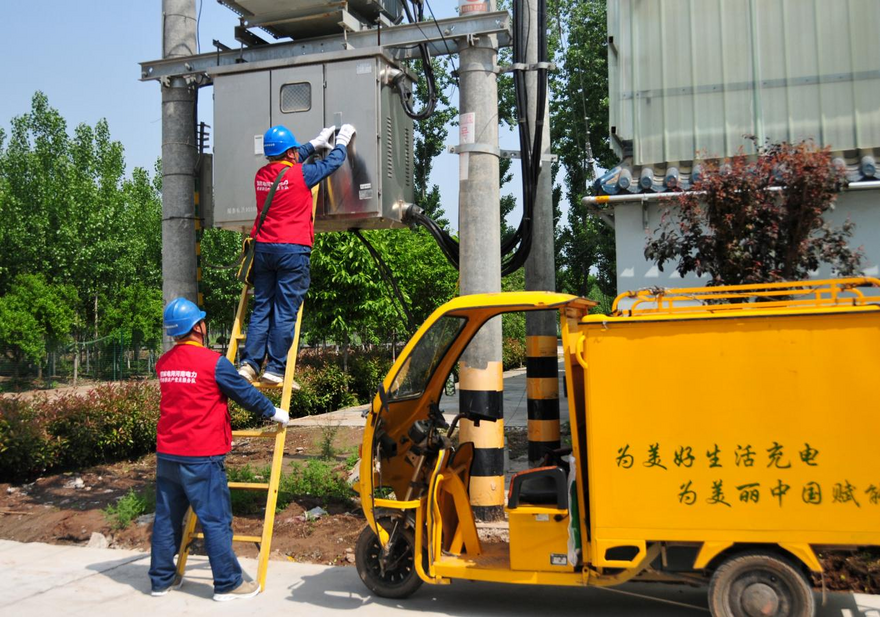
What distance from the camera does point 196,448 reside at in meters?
5.30

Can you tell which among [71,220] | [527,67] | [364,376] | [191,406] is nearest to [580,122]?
[364,376]

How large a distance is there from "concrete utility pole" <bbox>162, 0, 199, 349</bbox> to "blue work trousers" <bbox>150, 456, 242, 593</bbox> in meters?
2.39

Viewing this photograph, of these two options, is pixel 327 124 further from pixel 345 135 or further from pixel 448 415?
pixel 448 415

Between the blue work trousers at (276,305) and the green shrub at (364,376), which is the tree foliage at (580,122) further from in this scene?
the blue work trousers at (276,305)

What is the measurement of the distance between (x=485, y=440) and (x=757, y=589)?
2.76 m

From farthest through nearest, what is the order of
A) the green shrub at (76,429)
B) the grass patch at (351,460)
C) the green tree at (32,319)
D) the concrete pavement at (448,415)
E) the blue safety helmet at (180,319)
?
the green tree at (32,319) < the concrete pavement at (448,415) < the grass patch at (351,460) < the green shrub at (76,429) < the blue safety helmet at (180,319)

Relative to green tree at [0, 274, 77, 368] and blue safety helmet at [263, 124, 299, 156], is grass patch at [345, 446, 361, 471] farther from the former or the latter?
green tree at [0, 274, 77, 368]

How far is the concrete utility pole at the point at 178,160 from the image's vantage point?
7555 mm

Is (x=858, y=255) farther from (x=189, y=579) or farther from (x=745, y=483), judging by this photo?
(x=189, y=579)

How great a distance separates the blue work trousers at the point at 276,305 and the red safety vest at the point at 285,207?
0.23ft

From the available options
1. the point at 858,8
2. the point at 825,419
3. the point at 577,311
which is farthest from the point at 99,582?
the point at 858,8

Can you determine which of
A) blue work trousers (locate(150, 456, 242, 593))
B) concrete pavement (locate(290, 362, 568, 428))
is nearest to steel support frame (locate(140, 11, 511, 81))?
blue work trousers (locate(150, 456, 242, 593))

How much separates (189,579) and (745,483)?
399 centimetres

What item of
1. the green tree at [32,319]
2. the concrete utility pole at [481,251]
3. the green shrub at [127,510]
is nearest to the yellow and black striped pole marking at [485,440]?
the concrete utility pole at [481,251]
